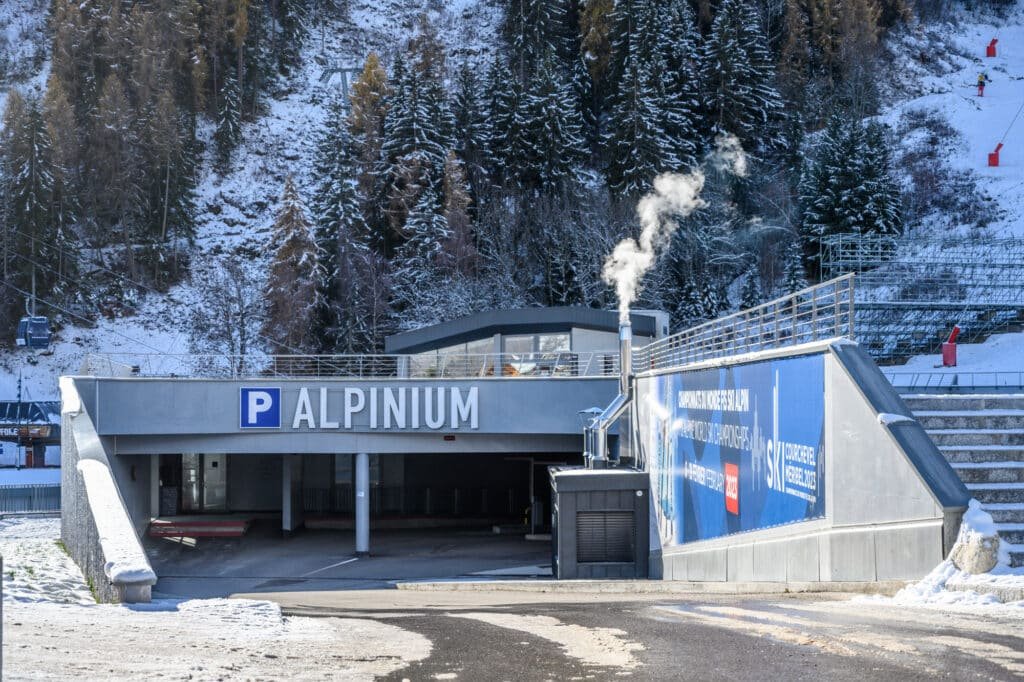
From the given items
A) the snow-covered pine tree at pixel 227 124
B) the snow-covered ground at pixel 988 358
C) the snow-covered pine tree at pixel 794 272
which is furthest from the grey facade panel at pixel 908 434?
the snow-covered pine tree at pixel 227 124

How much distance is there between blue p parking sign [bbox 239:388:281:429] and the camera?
1128 inches

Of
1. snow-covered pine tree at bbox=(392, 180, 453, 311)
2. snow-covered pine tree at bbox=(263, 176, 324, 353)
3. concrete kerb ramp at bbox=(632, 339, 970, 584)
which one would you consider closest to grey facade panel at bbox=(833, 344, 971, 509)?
concrete kerb ramp at bbox=(632, 339, 970, 584)

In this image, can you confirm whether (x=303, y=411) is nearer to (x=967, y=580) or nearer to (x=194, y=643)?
(x=194, y=643)

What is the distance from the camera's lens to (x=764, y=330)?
13641 millimetres

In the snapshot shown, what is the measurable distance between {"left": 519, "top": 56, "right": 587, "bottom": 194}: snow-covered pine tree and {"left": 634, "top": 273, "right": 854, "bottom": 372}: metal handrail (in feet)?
102

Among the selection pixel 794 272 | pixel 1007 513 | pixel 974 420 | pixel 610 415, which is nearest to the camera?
pixel 1007 513

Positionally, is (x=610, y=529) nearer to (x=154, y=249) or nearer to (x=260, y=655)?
(x=260, y=655)

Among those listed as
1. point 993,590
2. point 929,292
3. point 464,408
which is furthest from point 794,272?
point 993,590

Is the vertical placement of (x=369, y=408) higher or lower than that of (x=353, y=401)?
lower

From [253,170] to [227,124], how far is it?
11.7 ft

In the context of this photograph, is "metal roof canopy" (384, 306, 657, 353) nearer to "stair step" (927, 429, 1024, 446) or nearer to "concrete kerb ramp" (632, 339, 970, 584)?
"concrete kerb ramp" (632, 339, 970, 584)

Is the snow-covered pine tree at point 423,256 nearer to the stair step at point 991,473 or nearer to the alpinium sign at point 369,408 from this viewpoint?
the alpinium sign at point 369,408

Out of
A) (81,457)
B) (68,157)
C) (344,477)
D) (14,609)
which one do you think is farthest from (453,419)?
(68,157)

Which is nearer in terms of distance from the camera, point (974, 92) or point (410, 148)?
→ point (410, 148)
